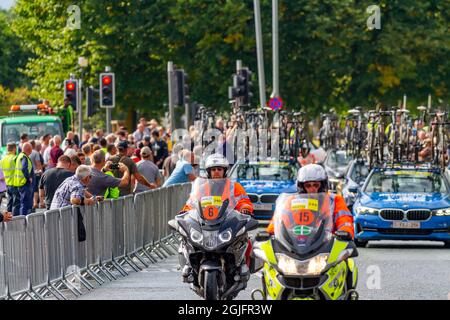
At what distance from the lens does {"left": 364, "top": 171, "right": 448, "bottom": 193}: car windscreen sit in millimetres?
25938

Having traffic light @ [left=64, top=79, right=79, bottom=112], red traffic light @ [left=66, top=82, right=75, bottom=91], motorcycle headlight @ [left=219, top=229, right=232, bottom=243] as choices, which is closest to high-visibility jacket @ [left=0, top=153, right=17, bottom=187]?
traffic light @ [left=64, top=79, right=79, bottom=112]

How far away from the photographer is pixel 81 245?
18.8m

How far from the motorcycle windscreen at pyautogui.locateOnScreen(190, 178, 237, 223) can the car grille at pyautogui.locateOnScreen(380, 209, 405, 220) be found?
911 cm

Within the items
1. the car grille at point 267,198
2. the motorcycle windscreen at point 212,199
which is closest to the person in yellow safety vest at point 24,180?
the car grille at point 267,198

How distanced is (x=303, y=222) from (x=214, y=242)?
2348mm

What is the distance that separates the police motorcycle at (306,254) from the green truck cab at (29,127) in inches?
1004

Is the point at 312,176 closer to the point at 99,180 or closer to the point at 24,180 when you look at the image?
the point at 99,180

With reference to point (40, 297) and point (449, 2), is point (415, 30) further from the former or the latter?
point (40, 297)

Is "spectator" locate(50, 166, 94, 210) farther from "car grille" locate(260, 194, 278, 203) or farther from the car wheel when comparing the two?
"car grille" locate(260, 194, 278, 203)

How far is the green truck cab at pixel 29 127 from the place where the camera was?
38.8 metres

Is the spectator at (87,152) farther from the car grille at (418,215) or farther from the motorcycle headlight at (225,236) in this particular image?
the motorcycle headlight at (225,236)

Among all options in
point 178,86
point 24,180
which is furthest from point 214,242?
point 178,86
